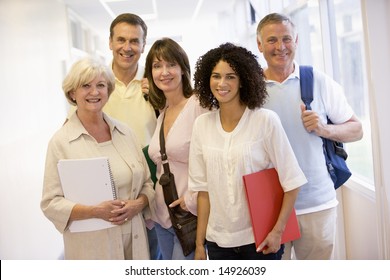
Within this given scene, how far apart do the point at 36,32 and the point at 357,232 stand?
132 cm

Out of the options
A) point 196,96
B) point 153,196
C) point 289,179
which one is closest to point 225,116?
point 196,96

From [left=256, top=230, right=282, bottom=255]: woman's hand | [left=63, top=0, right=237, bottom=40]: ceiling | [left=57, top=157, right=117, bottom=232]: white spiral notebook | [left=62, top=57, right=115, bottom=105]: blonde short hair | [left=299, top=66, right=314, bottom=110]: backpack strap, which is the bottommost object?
[left=256, top=230, right=282, bottom=255]: woman's hand

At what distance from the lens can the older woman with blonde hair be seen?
1.28m

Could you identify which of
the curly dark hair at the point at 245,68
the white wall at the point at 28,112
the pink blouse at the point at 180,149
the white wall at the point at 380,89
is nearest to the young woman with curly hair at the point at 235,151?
the curly dark hair at the point at 245,68

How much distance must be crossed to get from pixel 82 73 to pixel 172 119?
34 centimetres

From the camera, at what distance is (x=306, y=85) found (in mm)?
1307

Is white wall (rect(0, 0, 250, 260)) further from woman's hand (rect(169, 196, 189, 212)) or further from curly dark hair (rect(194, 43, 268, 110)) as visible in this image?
woman's hand (rect(169, 196, 189, 212))

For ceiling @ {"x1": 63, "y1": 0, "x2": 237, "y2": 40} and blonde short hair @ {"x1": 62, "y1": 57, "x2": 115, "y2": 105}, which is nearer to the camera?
blonde short hair @ {"x1": 62, "y1": 57, "x2": 115, "y2": 105}

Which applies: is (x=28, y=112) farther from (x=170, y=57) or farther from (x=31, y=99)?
(x=170, y=57)

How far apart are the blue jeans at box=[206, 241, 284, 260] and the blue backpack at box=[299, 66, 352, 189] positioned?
0.97 ft

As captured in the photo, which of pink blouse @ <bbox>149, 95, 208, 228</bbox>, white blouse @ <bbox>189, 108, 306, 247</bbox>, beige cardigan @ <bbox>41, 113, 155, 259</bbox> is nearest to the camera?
white blouse @ <bbox>189, 108, 306, 247</bbox>

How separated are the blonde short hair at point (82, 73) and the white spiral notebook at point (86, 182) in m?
0.22

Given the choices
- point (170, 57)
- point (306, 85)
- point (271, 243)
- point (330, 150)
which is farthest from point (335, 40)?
point (271, 243)

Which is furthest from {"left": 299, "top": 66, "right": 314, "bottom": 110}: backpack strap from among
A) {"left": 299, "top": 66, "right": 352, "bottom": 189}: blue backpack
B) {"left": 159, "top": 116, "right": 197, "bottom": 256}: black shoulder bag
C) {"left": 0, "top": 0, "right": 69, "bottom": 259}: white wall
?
{"left": 0, "top": 0, "right": 69, "bottom": 259}: white wall
